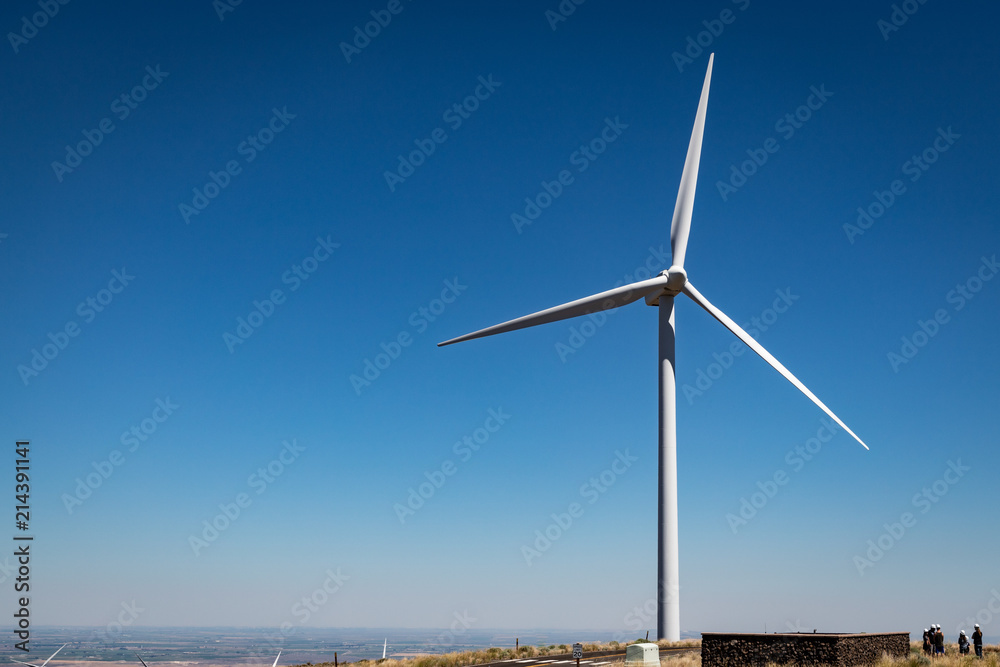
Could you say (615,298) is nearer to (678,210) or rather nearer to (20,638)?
(678,210)

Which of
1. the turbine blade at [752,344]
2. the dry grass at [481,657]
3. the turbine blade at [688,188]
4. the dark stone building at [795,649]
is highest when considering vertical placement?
the turbine blade at [688,188]

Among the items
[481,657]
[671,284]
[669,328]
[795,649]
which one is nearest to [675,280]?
[671,284]

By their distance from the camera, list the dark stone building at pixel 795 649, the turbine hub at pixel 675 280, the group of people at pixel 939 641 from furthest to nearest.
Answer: the turbine hub at pixel 675 280
the group of people at pixel 939 641
the dark stone building at pixel 795 649

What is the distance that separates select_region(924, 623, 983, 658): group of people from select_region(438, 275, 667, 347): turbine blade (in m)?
22.8

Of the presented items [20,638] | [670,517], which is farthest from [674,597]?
[20,638]

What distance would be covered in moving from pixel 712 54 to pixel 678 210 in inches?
355

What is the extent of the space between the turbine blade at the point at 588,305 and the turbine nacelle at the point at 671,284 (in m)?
0.29

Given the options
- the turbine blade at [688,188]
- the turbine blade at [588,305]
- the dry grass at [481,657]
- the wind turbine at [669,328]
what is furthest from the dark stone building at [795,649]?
the turbine blade at [688,188]

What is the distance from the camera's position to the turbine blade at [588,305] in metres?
45.4

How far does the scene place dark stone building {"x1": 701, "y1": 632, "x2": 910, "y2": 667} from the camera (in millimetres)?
30500

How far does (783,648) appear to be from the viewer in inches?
1236

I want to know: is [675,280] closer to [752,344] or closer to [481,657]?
[752,344]

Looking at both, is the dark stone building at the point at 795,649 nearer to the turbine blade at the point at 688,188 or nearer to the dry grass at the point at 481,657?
the dry grass at the point at 481,657

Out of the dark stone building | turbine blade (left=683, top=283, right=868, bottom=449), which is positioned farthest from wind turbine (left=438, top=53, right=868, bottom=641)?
the dark stone building
